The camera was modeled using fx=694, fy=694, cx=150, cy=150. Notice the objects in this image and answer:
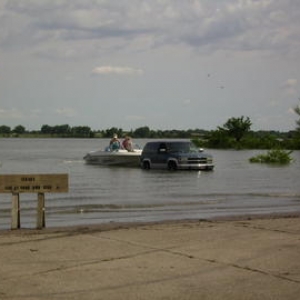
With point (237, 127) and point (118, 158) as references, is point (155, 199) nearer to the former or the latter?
point (118, 158)

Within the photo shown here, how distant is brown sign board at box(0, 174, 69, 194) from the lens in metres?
12.1

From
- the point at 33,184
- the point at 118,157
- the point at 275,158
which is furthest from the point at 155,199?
the point at 275,158

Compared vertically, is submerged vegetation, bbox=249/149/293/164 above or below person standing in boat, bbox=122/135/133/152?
below

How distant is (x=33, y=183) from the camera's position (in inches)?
479

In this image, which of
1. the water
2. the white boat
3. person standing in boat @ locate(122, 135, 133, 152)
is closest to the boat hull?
the white boat

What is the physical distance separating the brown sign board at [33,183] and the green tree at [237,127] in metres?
92.0

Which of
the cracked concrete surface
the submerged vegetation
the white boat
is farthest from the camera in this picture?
the submerged vegetation

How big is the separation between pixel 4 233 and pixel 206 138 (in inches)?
3722

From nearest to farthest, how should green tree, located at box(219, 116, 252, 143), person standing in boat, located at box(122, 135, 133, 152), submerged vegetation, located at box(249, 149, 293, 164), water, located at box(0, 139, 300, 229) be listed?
water, located at box(0, 139, 300, 229) → person standing in boat, located at box(122, 135, 133, 152) → submerged vegetation, located at box(249, 149, 293, 164) → green tree, located at box(219, 116, 252, 143)

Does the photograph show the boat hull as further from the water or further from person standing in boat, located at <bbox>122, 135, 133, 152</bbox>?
the water

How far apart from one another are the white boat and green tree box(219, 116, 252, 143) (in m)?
56.9

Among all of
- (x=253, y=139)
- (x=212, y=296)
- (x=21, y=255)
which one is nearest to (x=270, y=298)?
(x=212, y=296)

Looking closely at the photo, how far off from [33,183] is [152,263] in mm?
4234

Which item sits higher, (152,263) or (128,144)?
(128,144)
